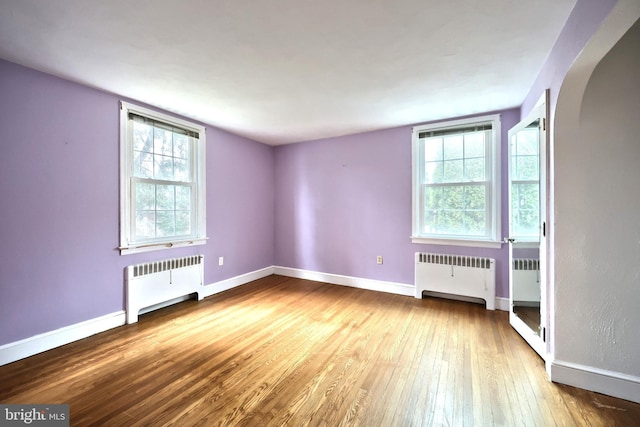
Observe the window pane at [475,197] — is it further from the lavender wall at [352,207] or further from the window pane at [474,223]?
the lavender wall at [352,207]

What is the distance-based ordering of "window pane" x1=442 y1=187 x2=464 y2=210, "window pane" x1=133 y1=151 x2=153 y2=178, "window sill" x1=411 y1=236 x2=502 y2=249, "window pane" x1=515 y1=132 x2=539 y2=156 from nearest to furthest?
"window pane" x1=515 y1=132 x2=539 y2=156 < "window pane" x1=133 y1=151 x2=153 y2=178 < "window sill" x1=411 y1=236 x2=502 y2=249 < "window pane" x1=442 y1=187 x2=464 y2=210

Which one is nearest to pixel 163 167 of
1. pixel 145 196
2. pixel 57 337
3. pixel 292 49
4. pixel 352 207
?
pixel 145 196

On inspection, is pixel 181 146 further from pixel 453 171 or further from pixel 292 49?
pixel 453 171

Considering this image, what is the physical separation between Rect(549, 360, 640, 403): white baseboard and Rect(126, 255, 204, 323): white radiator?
3.73 m

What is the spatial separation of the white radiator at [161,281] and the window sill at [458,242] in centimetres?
305

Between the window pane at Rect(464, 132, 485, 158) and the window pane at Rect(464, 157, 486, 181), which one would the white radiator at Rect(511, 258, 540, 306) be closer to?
the window pane at Rect(464, 157, 486, 181)

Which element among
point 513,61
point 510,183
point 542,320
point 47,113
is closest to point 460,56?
point 513,61

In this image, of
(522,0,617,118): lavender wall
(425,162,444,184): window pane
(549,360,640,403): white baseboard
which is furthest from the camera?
(425,162,444,184): window pane

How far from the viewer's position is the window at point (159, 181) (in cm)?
283

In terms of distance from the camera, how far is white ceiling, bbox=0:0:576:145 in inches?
61.4

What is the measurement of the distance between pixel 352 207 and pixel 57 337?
3.63m

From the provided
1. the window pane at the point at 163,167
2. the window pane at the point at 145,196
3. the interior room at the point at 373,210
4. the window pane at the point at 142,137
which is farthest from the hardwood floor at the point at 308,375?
the window pane at the point at 142,137

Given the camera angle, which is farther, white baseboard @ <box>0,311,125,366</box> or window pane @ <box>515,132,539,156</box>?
window pane @ <box>515,132,539,156</box>

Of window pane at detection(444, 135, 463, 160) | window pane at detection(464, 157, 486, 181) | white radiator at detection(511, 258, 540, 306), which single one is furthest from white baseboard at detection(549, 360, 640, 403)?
window pane at detection(444, 135, 463, 160)
